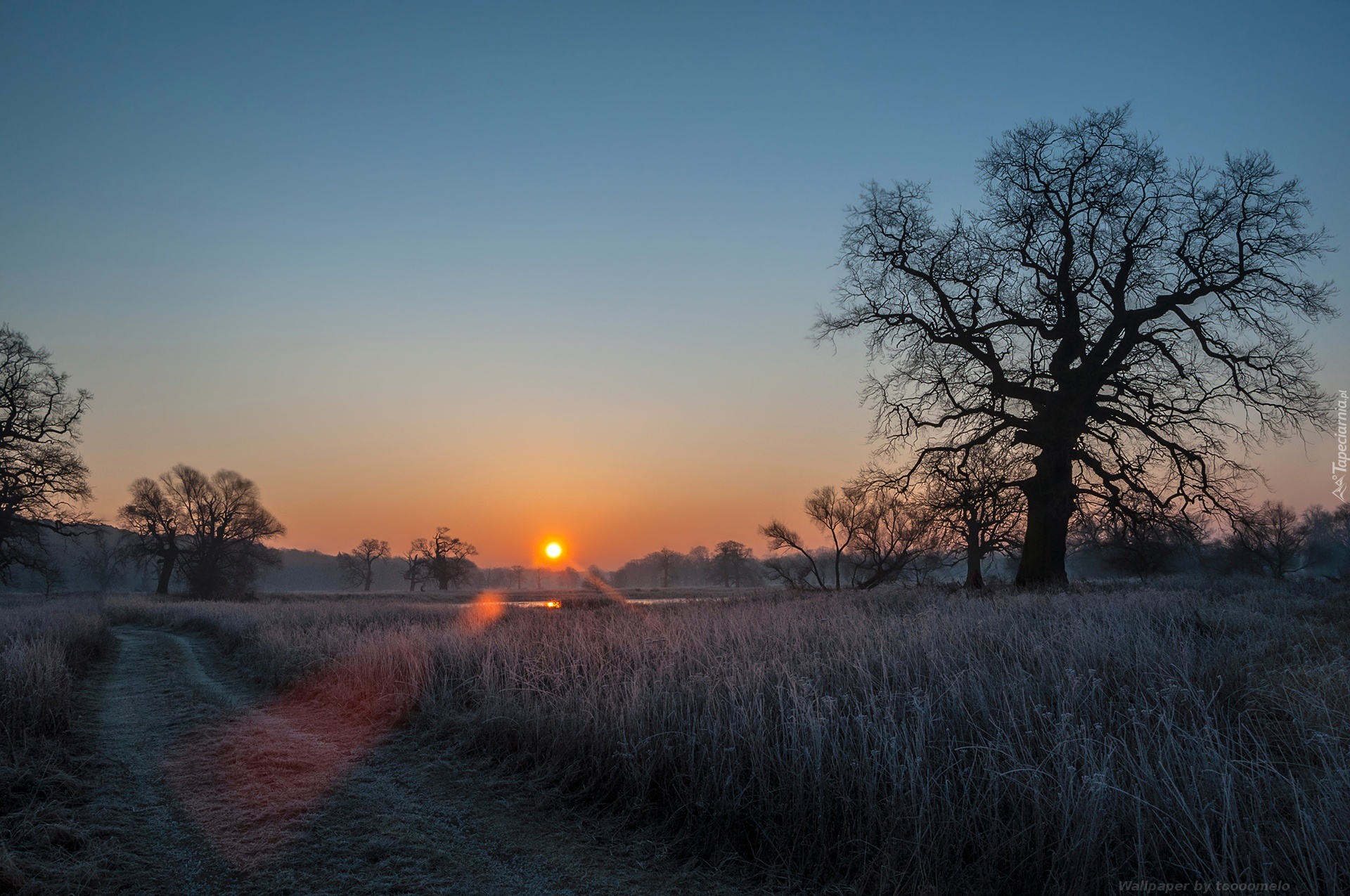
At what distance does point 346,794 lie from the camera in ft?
16.9

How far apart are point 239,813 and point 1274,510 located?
75126 mm

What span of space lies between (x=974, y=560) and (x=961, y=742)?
27.4 metres

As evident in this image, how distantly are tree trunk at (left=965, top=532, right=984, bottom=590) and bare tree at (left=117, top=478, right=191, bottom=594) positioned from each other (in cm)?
5422

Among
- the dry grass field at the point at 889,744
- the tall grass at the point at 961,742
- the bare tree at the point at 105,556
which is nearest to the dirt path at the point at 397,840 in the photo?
the dry grass field at the point at 889,744

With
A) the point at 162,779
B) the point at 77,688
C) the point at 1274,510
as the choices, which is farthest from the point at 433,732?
the point at 1274,510

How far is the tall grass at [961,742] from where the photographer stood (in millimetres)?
3166

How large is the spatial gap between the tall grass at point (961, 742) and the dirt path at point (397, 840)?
1.34 feet

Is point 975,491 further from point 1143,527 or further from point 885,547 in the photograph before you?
point 885,547

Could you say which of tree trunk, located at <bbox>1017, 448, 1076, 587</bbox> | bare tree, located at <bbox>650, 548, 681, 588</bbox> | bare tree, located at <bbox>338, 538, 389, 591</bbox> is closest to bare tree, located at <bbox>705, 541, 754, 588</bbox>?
bare tree, located at <bbox>650, 548, 681, 588</bbox>

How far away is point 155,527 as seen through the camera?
4675 cm

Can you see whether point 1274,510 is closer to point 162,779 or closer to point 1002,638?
point 1002,638

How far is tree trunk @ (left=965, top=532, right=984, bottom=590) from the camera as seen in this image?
65.5 ft

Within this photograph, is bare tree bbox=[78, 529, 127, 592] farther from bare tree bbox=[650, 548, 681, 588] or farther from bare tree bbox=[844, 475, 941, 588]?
bare tree bbox=[650, 548, 681, 588]

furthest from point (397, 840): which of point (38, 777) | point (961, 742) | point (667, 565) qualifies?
point (667, 565)
